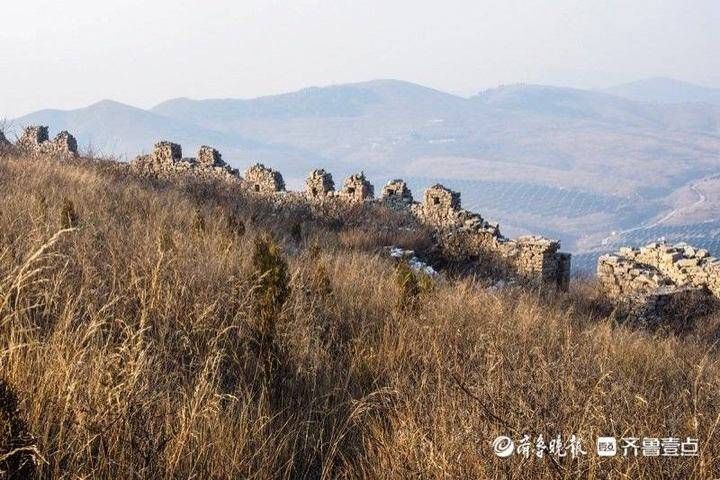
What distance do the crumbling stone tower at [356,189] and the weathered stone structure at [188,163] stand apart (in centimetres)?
388

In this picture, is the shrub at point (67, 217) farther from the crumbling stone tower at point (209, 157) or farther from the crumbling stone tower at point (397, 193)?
the crumbling stone tower at point (209, 157)

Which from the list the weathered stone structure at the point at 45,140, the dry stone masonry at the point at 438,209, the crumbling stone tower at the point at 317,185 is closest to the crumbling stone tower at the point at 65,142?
the weathered stone structure at the point at 45,140

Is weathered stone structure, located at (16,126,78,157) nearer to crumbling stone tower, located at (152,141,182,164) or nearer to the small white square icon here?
crumbling stone tower, located at (152,141,182,164)

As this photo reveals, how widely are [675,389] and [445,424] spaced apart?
2.15 metres

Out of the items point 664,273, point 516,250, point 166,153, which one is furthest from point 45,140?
point 664,273

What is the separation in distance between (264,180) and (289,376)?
15.9 metres

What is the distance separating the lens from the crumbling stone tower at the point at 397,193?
1773cm

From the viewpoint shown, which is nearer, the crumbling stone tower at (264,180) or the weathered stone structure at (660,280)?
the weathered stone structure at (660,280)

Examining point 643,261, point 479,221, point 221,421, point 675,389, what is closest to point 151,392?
point 221,421

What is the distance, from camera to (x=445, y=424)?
102 inches

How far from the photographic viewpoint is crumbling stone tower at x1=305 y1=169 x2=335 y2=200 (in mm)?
17922

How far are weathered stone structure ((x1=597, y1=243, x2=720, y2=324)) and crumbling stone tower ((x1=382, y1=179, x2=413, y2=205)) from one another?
6345mm

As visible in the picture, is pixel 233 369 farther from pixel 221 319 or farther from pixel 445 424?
pixel 445 424

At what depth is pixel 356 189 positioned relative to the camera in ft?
57.3
